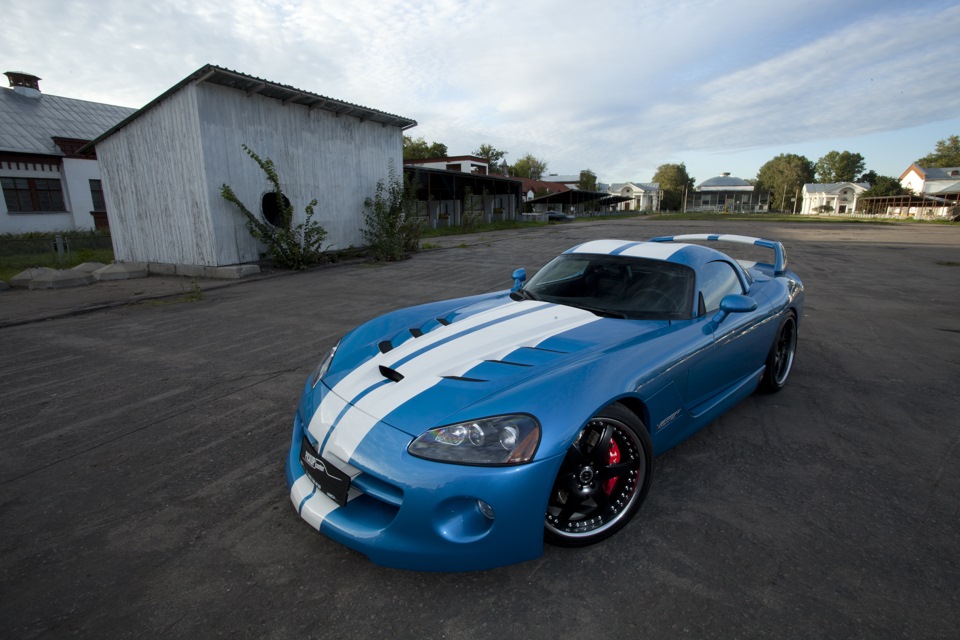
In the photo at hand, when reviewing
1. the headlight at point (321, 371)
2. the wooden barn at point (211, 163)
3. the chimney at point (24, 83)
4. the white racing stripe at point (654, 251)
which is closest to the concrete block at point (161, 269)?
the wooden barn at point (211, 163)

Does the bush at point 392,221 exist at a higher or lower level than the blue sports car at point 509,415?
higher

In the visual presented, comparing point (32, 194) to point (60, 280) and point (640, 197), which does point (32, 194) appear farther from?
point (640, 197)

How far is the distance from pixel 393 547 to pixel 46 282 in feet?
36.7

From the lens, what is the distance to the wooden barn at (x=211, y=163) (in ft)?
34.4

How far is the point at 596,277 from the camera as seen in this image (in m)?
3.46

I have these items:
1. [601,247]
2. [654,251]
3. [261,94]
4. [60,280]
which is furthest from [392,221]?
[654,251]

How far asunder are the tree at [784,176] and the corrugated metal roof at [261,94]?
11379 cm

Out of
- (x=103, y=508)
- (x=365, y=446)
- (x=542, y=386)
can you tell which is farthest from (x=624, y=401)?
(x=103, y=508)

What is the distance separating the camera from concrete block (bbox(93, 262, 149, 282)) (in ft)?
34.4

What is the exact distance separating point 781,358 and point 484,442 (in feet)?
11.0

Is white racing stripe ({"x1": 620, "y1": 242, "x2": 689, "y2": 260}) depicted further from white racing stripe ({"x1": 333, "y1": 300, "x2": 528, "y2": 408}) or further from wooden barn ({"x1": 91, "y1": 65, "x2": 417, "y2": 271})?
wooden barn ({"x1": 91, "y1": 65, "x2": 417, "y2": 271})

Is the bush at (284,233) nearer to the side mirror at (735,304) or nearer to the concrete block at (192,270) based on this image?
the concrete block at (192,270)

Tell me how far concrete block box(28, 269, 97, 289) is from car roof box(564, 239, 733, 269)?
10665mm

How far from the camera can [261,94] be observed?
459 inches
